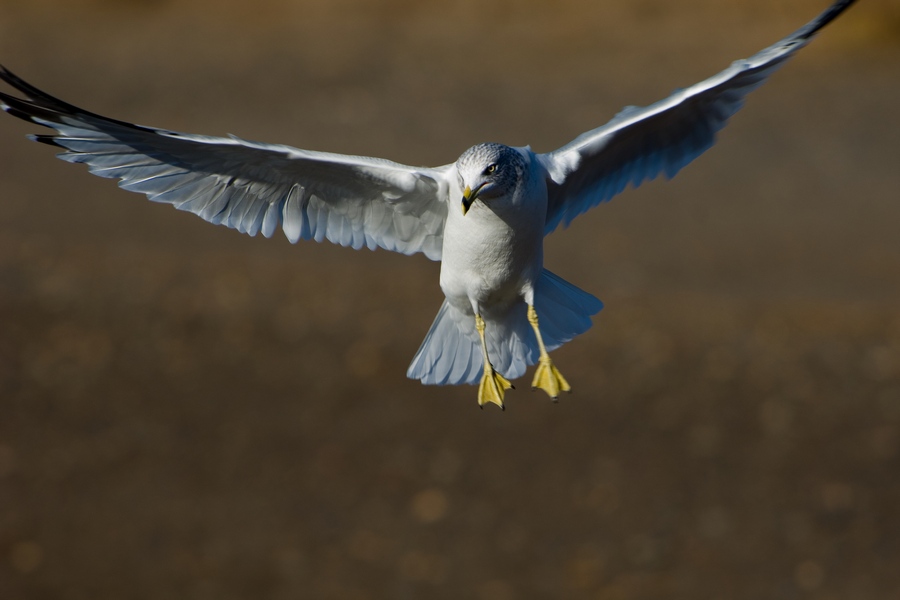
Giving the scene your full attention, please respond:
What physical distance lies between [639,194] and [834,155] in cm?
279

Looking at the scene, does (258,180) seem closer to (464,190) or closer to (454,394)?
(464,190)

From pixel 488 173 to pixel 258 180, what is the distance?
1.13 meters

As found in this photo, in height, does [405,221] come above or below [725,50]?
below

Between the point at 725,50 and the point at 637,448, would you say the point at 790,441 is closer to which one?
the point at 637,448

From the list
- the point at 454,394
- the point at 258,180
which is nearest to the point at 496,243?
the point at 258,180

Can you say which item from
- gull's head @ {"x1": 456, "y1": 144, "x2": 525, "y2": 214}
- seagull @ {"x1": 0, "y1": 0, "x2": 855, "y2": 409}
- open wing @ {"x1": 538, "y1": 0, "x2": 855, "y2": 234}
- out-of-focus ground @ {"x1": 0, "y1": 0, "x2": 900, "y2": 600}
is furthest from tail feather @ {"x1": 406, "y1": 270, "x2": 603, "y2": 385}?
out-of-focus ground @ {"x1": 0, "y1": 0, "x2": 900, "y2": 600}

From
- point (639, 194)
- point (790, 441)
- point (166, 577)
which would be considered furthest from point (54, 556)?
point (639, 194)

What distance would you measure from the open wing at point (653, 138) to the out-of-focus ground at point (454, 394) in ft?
19.1

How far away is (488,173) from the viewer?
4.24m

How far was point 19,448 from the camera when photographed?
38.8 ft

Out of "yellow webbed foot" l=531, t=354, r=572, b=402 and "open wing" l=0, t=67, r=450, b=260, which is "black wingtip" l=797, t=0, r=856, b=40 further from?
"yellow webbed foot" l=531, t=354, r=572, b=402

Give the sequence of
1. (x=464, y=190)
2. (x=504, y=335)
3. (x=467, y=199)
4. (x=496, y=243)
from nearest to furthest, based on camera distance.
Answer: (x=467, y=199)
(x=464, y=190)
(x=496, y=243)
(x=504, y=335)

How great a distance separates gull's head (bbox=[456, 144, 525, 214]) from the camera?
423 centimetres

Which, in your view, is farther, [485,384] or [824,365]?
[824,365]
